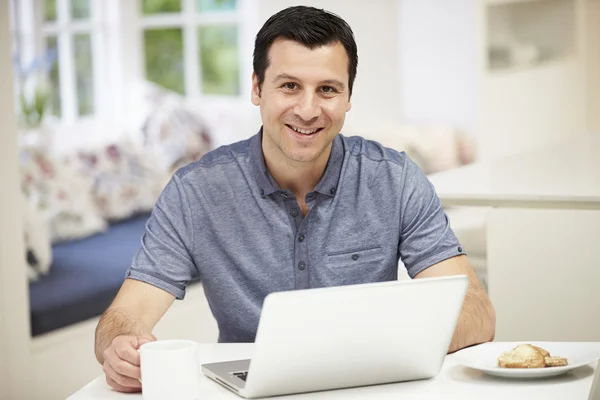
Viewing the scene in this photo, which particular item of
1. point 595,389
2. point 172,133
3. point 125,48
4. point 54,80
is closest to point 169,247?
point 595,389

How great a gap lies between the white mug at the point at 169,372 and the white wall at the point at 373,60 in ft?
10.9

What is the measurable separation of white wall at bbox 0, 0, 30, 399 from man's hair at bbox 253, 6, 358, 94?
1.12 meters

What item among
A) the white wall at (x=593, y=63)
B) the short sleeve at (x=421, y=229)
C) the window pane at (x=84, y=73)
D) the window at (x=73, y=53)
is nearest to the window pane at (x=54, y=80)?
the window at (x=73, y=53)

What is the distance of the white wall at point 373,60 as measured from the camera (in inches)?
177

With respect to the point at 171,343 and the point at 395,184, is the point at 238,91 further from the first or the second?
the point at 171,343

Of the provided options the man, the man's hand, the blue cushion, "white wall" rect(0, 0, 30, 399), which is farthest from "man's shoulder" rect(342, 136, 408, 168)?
the blue cushion

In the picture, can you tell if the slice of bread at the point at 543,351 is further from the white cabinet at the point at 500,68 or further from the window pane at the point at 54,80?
the white cabinet at the point at 500,68

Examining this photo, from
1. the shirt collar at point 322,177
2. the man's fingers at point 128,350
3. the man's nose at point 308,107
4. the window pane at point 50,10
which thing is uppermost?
the window pane at point 50,10

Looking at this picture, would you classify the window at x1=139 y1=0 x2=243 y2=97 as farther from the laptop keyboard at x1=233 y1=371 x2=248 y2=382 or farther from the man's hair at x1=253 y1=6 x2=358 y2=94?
the laptop keyboard at x1=233 y1=371 x2=248 y2=382

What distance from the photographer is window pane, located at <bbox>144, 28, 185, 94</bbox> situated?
4680 millimetres

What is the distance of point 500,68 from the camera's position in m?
5.17

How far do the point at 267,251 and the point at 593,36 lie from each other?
4.89m

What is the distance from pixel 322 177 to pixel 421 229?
21 cm

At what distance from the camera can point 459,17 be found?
459cm
